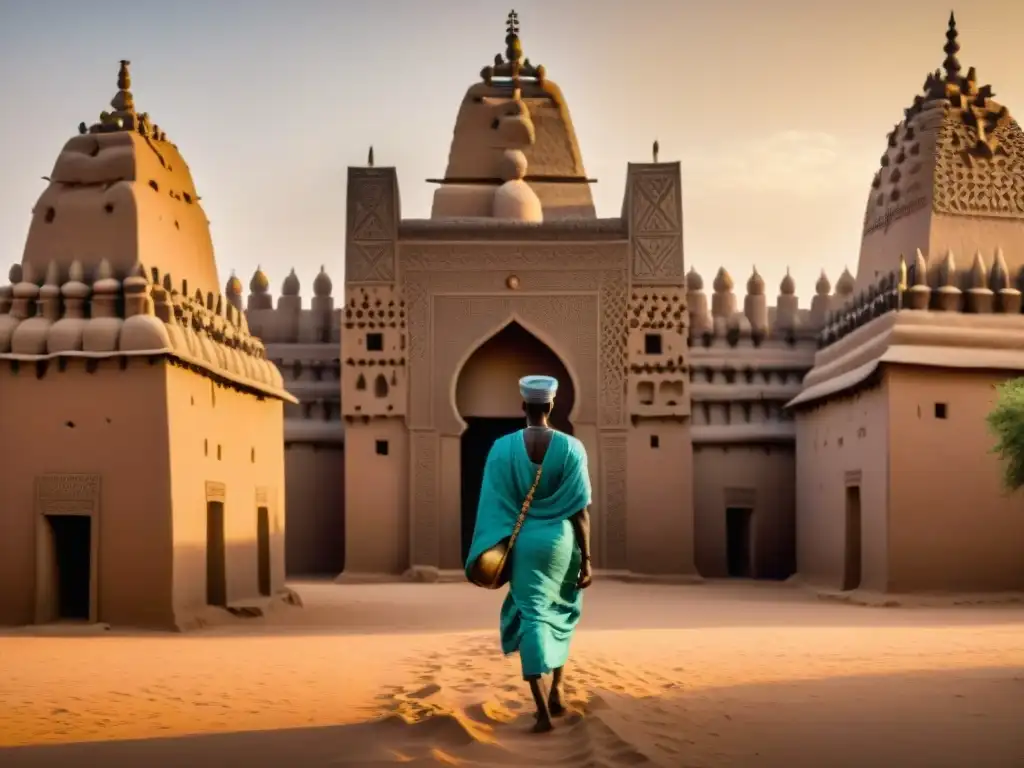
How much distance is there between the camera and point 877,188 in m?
20.5

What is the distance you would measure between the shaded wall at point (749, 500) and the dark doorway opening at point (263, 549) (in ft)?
32.9

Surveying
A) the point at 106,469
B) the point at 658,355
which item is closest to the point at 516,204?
the point at 658,355

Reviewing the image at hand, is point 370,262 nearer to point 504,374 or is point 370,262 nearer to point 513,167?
point 504,374

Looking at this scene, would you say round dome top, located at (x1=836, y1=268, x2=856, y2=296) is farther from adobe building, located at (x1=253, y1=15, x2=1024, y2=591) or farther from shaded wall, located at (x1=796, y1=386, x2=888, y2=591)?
shaded wall, located at (x1=796, y1=386, x2=888, y2=591)

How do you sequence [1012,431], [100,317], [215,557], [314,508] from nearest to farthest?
[1012,431], [100,317], [215,557], [314,508]

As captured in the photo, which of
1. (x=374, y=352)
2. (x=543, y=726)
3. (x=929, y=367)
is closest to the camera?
(x=543, y=726)

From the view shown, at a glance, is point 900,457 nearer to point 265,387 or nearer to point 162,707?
point 265,387

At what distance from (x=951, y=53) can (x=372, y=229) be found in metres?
9.74

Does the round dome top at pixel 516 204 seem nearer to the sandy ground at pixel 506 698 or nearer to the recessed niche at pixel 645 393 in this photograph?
the recessed niche at pixel 645 393

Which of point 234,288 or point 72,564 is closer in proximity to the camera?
point 72,564

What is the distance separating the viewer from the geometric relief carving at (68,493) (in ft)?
40.1

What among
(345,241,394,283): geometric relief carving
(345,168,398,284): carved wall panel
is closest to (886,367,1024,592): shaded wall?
(345,241,394,283): geometric relief carving

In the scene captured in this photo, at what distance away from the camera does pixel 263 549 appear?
16.1 meters

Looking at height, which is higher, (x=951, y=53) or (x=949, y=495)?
(x=951, y=53)
